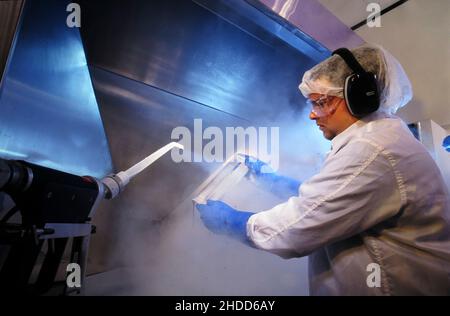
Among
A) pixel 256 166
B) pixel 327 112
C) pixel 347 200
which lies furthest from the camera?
pixel 256 166

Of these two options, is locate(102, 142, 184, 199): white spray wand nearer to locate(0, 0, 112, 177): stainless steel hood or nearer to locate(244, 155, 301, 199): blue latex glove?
locate(0, 0, 112, 177): stainless steel hood

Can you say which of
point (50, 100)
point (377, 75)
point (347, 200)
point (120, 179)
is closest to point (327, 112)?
point (377, 75)

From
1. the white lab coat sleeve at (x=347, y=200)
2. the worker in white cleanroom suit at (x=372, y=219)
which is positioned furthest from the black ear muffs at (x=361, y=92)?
the white lab coat sleeve at (x=347, y=200)

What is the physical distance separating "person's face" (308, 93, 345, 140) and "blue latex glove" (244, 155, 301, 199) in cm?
42

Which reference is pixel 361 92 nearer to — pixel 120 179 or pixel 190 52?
pixel 190 52

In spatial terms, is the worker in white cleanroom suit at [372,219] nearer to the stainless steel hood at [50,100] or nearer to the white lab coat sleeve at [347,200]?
the white lab coat sleeve at [347,200]

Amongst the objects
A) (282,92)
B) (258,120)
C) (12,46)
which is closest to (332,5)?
(282,92)

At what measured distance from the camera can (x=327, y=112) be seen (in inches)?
32.1

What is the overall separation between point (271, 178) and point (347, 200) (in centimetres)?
64

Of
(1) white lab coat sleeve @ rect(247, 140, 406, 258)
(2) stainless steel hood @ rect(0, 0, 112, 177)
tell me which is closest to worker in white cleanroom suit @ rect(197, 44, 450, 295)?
(1) white lab coat sleeve @ rect(247, 140, 406, 258)

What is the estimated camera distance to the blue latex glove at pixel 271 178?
1.20m

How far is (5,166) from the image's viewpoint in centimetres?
43

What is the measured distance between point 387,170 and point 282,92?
27.5 inches
